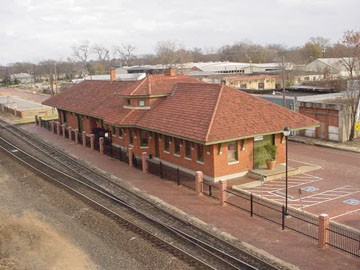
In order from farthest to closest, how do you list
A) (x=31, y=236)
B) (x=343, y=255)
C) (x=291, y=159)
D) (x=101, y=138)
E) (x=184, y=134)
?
(x=101, y=138)
(x=291, y=159)
(x=184, y=134)
(x=31, y=236)
(x=343, y=255)

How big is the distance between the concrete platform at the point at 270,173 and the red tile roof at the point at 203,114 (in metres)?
2.15

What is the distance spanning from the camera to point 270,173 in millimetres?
23359

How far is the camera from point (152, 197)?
Result: 21.4 metres

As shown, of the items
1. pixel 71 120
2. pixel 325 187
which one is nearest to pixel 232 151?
pixel 325 187

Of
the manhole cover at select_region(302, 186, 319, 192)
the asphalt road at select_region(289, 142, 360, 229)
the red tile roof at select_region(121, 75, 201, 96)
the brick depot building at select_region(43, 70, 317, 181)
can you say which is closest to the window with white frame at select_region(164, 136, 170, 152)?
the brick depot building at select_region(43, 70, 317, 181)

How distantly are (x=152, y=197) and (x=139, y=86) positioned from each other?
10514 millimetres

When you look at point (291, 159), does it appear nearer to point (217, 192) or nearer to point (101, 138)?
point (217, 192)

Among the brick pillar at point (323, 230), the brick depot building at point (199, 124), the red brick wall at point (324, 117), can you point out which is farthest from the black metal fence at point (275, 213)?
the red brick wall at point (324, 117)

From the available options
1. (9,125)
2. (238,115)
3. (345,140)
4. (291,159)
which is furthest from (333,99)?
A: (9,125)

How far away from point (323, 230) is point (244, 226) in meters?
3.40

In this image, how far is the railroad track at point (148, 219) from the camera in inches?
566

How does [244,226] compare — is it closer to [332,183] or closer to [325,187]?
[325,187]

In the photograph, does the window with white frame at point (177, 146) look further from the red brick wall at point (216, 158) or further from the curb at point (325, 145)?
the curb at point (325, 145)

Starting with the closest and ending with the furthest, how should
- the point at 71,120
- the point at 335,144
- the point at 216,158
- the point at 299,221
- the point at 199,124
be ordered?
the point at 299,221 → the point at 216,158 → the point at 199,124 → the point at 335,144 → the point at 71,120
